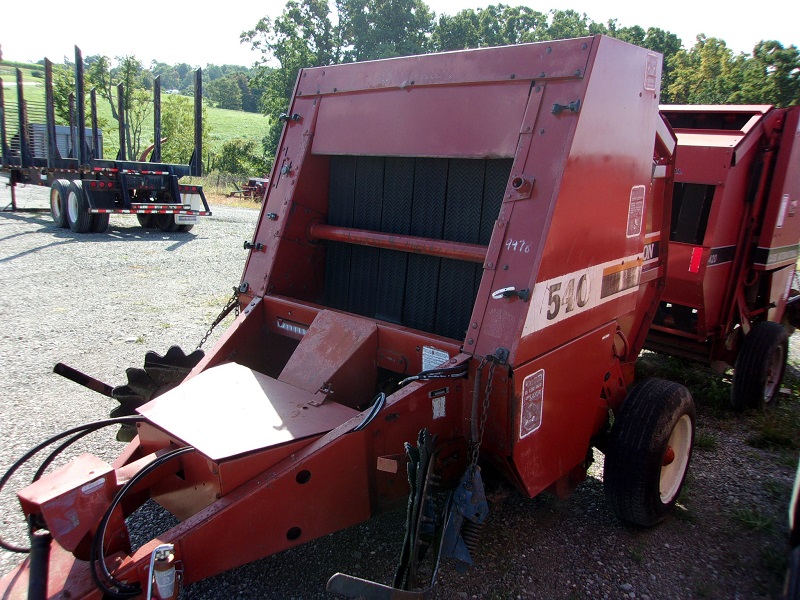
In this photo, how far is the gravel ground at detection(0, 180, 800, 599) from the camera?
279 centimetres

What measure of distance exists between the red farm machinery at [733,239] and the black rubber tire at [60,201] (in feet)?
38.6

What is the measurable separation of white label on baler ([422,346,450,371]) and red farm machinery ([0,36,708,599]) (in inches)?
0.4

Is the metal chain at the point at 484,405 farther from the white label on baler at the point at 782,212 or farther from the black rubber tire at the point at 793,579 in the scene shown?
the white label on baler at the point at 782,212

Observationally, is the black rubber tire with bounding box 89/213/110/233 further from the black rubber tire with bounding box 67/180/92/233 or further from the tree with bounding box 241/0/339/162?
the tree with bounding box 241/0/339/162

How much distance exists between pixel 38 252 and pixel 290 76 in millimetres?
31818

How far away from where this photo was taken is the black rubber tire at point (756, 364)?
15.7 feet

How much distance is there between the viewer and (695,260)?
14.6 feet

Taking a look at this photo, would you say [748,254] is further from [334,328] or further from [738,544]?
[334,328]

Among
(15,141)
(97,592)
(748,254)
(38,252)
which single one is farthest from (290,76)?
(97,592)

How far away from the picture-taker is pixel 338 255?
150 inches

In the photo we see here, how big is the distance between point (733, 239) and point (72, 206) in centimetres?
1216

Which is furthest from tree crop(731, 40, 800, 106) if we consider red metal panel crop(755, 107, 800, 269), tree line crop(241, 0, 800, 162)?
red metal panel crop(755, 107, 800, 269)

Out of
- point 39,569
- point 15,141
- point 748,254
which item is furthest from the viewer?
point 15,141

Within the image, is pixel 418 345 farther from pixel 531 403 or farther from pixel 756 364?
pixel 756 364
